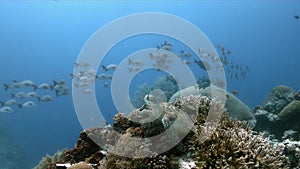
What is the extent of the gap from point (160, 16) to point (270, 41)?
383ft

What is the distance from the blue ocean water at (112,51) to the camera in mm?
71312

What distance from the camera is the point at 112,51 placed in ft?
409

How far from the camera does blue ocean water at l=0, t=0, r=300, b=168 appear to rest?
7131 centimetres

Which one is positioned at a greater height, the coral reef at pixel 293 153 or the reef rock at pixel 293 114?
the reef rock at pixel 293 114

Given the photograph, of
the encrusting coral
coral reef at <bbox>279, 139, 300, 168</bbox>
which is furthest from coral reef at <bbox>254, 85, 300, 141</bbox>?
the encrusting coral

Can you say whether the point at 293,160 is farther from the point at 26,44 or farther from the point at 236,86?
the point at 26,44

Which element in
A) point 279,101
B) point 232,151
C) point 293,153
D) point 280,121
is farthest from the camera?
point 279,101

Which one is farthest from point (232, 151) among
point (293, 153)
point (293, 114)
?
point (293, 114)

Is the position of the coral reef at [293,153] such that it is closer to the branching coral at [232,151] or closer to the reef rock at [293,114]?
the branching coral at [232,151]

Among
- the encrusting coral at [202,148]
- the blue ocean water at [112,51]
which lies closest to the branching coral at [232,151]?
the encrusting coral at [202,148]

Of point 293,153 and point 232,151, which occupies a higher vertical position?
point 293,153

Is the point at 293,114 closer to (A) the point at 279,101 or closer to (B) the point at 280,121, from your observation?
(B) the point at 280,121

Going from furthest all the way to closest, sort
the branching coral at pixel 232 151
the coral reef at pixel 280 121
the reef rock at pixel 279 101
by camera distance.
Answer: the reef rock at pixel 279 101
the coral reef at pixel 280 121
the branching coral at pixel 232 151

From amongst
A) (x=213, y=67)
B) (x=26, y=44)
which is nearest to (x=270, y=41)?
(x=26, y=44)
